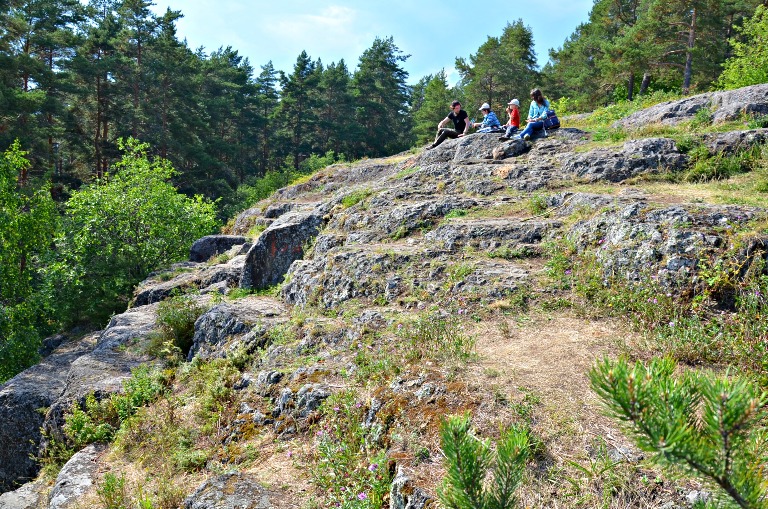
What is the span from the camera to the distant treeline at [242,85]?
2478 centimetres

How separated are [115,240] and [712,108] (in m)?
17.8

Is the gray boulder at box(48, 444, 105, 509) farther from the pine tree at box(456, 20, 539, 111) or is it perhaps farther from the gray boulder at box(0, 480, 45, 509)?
the pine tree at box(456, 20, 539, 111)

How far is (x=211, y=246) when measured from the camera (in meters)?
17.0

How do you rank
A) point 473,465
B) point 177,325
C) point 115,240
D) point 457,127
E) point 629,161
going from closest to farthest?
point 473,465, point 177,325, point 629,161, point 457,127, point 115,240

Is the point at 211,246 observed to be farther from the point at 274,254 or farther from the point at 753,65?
the point at 753,65

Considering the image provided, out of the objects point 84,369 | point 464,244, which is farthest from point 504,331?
point 84,369

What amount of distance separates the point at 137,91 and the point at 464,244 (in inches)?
1285

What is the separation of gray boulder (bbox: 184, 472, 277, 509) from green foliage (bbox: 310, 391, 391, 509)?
1.54 feet

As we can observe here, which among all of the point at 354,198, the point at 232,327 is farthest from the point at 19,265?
the point at 232,327

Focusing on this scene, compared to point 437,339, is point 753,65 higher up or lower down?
higher up

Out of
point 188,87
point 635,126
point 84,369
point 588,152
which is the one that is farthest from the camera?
point 188,87

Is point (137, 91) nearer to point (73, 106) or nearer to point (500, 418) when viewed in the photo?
point (73, 106)

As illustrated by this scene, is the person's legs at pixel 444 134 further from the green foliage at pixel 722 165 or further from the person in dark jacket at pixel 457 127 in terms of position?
the green foliage at pixel 722 165

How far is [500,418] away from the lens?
157 inches
